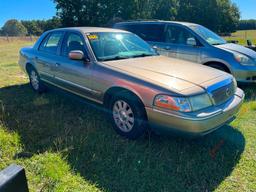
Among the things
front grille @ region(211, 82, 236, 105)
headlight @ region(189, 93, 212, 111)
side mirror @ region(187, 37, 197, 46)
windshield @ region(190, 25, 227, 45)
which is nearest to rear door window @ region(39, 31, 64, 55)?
headlight @ region(189, 93, 212, 111)

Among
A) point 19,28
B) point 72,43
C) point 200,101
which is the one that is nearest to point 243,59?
point 200,101

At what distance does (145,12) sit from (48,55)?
3159cm

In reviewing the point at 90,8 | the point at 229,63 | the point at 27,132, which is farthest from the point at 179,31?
the point at 90,8

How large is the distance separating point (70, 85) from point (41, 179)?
2.11 m

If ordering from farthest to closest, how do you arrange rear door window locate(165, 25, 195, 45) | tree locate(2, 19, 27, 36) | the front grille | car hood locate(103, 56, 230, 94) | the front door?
tree locate(2, 19, 27, 36) < rear door window locate(165, 25, 195, 45) < the front door < the front grille < car hood locate(103, 56, 230, 94)

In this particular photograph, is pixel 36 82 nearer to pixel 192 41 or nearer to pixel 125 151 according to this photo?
pixel 125 151

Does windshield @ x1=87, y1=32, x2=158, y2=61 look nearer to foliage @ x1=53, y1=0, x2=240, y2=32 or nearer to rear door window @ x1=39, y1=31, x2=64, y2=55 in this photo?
rear door window @ x1=39, y1=31, x2=64, y2=55

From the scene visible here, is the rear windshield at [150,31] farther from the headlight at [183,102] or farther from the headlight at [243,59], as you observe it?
the headlight at [183,102]

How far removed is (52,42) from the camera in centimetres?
533

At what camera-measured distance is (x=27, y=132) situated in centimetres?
392

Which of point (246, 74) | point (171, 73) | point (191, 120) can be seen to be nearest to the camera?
point (191, 120)

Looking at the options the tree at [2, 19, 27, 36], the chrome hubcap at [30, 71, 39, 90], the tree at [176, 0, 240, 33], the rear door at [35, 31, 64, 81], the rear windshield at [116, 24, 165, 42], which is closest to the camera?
the rear door at [35, 31, 64, 81]

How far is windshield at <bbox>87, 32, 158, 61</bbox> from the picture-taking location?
4.17m

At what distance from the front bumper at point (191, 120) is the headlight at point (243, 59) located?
295 centimetres
